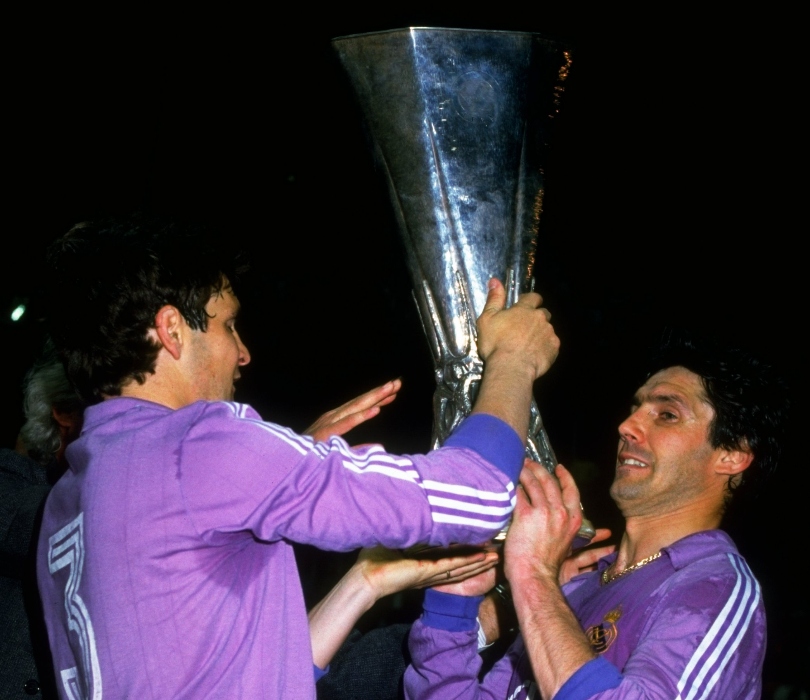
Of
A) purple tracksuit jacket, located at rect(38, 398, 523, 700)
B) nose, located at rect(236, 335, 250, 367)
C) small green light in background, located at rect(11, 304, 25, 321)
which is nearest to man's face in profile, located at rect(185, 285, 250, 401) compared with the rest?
nose, located at rect(236, 335, 250, 367)

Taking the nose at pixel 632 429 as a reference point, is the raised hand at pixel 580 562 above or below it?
below

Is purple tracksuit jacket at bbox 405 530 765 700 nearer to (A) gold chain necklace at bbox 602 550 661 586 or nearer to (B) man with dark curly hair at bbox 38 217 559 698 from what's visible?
(A) gold chain necklace at bbox 602 550 661 586

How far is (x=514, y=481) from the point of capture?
119 centimetres

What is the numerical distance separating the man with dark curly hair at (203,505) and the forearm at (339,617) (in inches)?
20.5

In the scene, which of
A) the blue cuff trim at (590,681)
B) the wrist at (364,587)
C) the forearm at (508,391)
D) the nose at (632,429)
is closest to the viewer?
the forearm at (508,391)

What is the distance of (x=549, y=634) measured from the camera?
1433 mm

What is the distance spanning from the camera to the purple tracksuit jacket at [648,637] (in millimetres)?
1359

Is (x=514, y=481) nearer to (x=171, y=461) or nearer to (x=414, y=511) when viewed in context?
(x=414, y=511)

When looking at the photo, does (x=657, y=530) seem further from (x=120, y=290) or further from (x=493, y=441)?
(x=120, y=290)

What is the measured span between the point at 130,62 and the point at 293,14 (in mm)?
917

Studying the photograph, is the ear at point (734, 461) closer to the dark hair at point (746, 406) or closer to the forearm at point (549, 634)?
the dark hair at point (746, 406)

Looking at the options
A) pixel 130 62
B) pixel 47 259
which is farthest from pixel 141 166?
pixel 47 259

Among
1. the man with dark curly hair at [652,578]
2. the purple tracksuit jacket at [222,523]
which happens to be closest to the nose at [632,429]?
the man with dark curly hair at [652,578]

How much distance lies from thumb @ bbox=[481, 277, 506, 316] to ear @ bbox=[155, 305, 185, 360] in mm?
545
